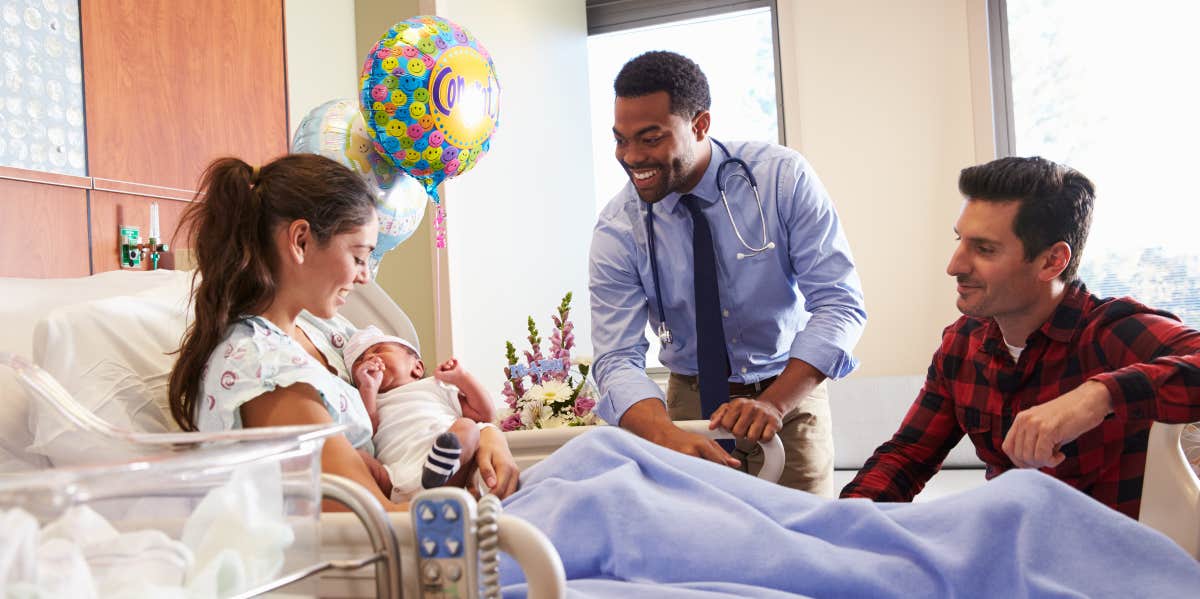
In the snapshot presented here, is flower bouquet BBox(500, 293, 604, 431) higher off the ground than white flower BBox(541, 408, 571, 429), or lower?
higher

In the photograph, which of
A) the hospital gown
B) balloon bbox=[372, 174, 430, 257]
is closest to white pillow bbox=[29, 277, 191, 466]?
the hospital gown

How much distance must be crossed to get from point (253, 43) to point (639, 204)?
1802 mm

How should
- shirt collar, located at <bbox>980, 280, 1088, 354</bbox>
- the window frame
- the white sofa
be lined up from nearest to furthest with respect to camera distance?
shirt collar, located at <bbox>980, 280, 1088, 354</bbox> → the white sofa → the window frame

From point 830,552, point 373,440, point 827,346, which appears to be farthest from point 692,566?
point 827,346

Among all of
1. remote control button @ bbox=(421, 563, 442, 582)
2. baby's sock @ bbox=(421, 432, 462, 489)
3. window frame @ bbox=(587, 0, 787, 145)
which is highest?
window frame @ bbox=(587, 0, 787, 145)

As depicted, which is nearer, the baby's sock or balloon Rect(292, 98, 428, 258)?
the baby's sock

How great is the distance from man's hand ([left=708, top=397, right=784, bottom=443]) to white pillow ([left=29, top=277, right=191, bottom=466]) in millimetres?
938

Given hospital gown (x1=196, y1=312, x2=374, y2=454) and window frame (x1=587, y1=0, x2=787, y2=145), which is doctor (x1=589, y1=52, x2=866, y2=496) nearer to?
hospital gown (x1=196, y1=312, x2=374, y2=454)

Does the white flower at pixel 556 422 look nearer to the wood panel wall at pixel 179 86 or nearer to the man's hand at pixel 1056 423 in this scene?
the man's hand at pixel 1056 423

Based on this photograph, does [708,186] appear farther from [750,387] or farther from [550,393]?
[550,393]

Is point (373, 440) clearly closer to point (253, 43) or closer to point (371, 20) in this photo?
point (253, 43)

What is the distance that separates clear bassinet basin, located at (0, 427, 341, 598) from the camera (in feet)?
1.84

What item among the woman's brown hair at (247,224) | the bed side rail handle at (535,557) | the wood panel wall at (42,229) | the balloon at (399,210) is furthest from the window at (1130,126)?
the bed side rail handle at (535,557)

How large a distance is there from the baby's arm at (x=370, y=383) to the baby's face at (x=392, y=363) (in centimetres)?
3
